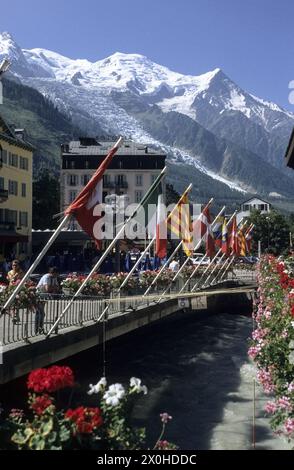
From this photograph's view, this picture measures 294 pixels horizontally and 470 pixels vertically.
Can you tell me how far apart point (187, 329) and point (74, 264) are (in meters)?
12.7

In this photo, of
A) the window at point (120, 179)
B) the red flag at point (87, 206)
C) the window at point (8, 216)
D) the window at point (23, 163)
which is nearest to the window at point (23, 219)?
the window at point (8, 216)

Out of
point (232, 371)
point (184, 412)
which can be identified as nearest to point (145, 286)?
point (232, 371)

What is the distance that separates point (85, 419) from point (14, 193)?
63396 mm

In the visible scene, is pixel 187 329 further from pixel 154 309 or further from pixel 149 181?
pixel 149 181

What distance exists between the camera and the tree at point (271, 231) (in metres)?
86.8

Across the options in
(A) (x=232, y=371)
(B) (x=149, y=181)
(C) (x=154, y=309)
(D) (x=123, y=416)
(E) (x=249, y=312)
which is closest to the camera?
(D) (x=123, y=416)

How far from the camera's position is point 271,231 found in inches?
3450

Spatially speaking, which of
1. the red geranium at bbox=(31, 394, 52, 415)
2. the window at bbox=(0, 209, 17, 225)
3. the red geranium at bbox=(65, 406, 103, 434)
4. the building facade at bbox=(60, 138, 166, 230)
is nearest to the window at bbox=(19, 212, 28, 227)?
the window at bbox=(0, 209, 17, 225)

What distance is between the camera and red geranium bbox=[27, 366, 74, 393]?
647 cm

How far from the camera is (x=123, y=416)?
6.19m

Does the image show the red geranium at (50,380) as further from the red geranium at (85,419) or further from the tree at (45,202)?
the tree at (45,202)

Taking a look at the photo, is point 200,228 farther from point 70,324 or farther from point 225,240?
point 70,324

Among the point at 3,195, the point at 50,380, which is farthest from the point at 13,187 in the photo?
the point at 50,380

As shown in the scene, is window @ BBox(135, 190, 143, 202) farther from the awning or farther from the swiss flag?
the swiss flag
